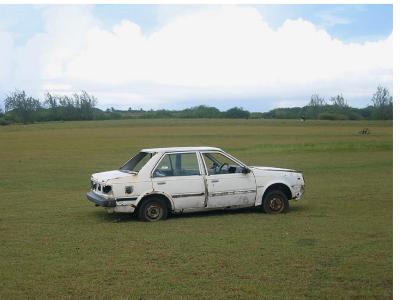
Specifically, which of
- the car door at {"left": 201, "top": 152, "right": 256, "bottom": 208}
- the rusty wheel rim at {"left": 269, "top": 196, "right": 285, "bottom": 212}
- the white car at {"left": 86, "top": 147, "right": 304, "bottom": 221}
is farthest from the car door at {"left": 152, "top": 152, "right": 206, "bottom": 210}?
the rusty wheel rim at {"left": 269, "top": 196, "right": 285, "bottom": 212}

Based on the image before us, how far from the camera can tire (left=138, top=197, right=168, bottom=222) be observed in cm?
1155

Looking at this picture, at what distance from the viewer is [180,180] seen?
11719mm

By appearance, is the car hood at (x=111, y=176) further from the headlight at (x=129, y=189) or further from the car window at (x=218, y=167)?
the car window at (x=218, y=167)

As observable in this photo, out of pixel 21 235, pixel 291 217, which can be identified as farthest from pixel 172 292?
pixel 291 217

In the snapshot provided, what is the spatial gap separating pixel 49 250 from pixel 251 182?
480cm

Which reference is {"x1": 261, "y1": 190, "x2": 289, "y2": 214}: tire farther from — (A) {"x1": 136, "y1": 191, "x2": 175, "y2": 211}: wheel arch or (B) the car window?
(A) {"x1": 136, "y1": 191, "x2": 175, "y2": 211}: wheel arch

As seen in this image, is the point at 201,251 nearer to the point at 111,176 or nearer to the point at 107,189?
the point at 107,189

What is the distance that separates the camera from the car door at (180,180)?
11633 millimetres

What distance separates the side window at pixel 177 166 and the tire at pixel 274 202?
1.64 metres

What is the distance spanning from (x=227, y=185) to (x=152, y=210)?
1646mm

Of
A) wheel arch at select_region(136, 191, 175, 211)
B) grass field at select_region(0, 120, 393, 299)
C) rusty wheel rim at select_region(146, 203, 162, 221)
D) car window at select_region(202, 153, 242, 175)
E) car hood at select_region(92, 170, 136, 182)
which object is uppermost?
car window at select_region(202, 153, 242, 175)

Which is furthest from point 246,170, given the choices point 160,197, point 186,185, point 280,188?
point 160,197

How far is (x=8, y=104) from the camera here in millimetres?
159625

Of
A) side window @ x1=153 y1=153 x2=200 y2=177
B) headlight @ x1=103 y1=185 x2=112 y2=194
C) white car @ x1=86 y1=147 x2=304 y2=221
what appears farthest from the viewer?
side window @ x1=153 y1=153 x2=200 y2=177
